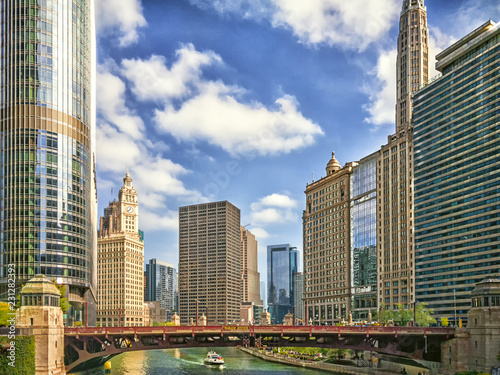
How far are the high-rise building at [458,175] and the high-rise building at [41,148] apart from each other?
106 meters

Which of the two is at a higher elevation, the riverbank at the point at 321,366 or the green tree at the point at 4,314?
the green tree at the point at 4,314

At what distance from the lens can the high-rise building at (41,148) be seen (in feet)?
460

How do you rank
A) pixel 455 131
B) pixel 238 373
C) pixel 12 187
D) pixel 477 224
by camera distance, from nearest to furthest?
pixel 238 373 < pixel 12 187 < pixel 477 224 < pixel 455 131

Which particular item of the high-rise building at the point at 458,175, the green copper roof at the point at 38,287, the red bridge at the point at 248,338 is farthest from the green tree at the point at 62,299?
the high-rise building at the point at 458,175

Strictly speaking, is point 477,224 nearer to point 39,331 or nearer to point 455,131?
point 455,131

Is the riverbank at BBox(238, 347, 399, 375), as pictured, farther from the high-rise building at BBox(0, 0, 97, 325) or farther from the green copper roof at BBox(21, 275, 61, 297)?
the green copper roof at BBox(21, 275, 61, 297)

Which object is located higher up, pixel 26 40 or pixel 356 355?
pixel 26 40

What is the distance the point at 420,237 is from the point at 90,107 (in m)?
112

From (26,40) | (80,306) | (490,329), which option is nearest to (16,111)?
(26,40)

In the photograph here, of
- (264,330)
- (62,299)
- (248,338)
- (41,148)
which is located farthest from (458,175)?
(41,148)

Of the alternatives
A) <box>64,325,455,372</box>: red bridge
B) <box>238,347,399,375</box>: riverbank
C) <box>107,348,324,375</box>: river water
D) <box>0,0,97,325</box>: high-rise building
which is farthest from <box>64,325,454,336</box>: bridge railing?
<box>0,0,97,325</box>: high-rise building

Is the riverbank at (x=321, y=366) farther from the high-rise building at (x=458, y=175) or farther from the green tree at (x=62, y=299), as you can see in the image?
the green tree at (x=62, y=299)

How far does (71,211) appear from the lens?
5807 inches

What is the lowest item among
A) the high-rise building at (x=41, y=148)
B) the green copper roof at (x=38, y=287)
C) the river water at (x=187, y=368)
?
the river water at (x=187, y=368)
